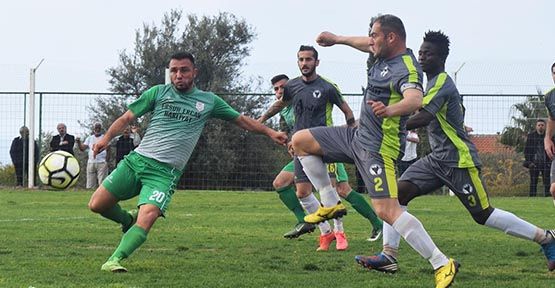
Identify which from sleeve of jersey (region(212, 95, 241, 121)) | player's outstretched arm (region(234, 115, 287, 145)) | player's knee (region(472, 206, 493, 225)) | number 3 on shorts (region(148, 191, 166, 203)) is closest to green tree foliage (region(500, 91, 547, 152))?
player's outstretched arm (region(234, 115, 287, 145))

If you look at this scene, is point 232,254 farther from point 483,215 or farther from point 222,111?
point 483,215

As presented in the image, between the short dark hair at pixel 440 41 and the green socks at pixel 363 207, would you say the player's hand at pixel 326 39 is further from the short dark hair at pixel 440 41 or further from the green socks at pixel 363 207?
the green socks at pixel 363 207

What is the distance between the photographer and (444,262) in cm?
735

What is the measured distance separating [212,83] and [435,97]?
27.8m

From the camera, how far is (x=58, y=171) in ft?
35.7

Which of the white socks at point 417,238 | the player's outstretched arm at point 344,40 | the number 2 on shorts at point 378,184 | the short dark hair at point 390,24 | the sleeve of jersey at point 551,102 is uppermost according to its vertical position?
the short dark hair at point 390,24

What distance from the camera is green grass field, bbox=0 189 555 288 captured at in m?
7.67

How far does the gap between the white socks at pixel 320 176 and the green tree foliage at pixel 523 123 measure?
17.2m

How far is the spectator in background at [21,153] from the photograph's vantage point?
27203 mm

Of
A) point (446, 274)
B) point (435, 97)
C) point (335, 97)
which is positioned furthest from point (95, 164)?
point (446, 274)

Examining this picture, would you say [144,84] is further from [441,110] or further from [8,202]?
[441,110]

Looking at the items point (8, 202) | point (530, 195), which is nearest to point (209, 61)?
point (530, 195)

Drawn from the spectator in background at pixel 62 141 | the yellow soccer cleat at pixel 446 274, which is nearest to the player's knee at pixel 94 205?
the yellow soccer cleat at pixel 446 274

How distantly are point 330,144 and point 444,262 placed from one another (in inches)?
67.0
